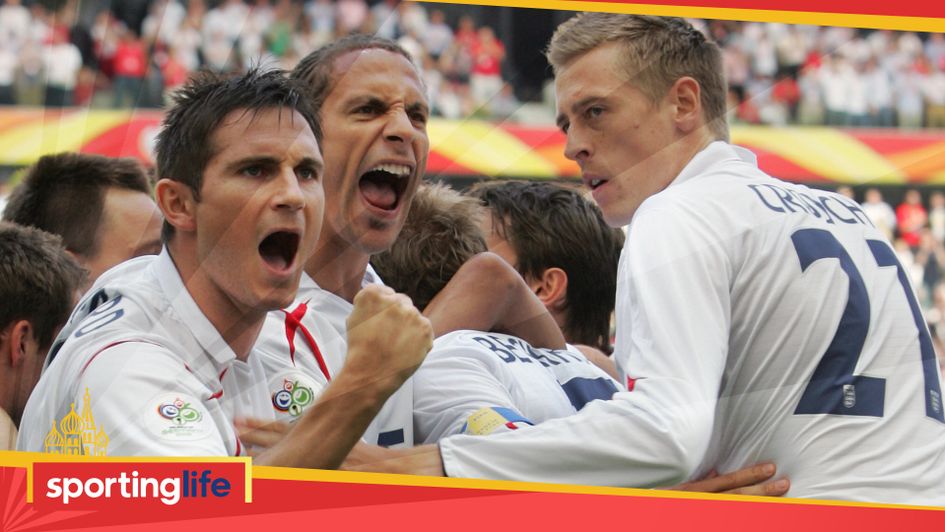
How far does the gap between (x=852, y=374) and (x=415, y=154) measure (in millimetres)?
933

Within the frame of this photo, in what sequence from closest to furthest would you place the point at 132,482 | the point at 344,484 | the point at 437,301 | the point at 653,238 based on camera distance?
1. the point at 132,482
2. the point at 344,484
3. the point at 653,238
4. the point at 437,301

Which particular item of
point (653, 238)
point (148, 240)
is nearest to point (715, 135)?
point (653, 238)

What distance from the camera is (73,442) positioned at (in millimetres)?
1640

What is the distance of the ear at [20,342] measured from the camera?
2164 millimetres

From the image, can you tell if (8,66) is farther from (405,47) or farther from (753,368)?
(753,368)

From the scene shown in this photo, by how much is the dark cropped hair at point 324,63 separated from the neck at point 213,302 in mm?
559

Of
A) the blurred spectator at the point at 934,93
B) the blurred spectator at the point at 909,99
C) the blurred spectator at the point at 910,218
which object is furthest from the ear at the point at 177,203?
the blurred spectator at the point at 910,218

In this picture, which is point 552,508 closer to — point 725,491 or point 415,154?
point 725,491

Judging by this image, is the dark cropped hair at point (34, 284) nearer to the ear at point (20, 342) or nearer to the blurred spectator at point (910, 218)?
the ear at point (20, 342)

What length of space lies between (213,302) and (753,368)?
873mm

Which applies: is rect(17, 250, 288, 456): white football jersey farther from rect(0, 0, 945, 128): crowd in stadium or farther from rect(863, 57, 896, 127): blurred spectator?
rect(863, 57, 896, 127): blurred spectator

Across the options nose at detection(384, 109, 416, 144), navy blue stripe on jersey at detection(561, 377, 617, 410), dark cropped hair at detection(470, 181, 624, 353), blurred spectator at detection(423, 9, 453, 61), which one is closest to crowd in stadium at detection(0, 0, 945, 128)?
blurred spectator at detection(423, 9, 453, 61)

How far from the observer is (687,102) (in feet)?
7.59

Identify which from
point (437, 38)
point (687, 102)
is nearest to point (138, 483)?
point (687, 102)
